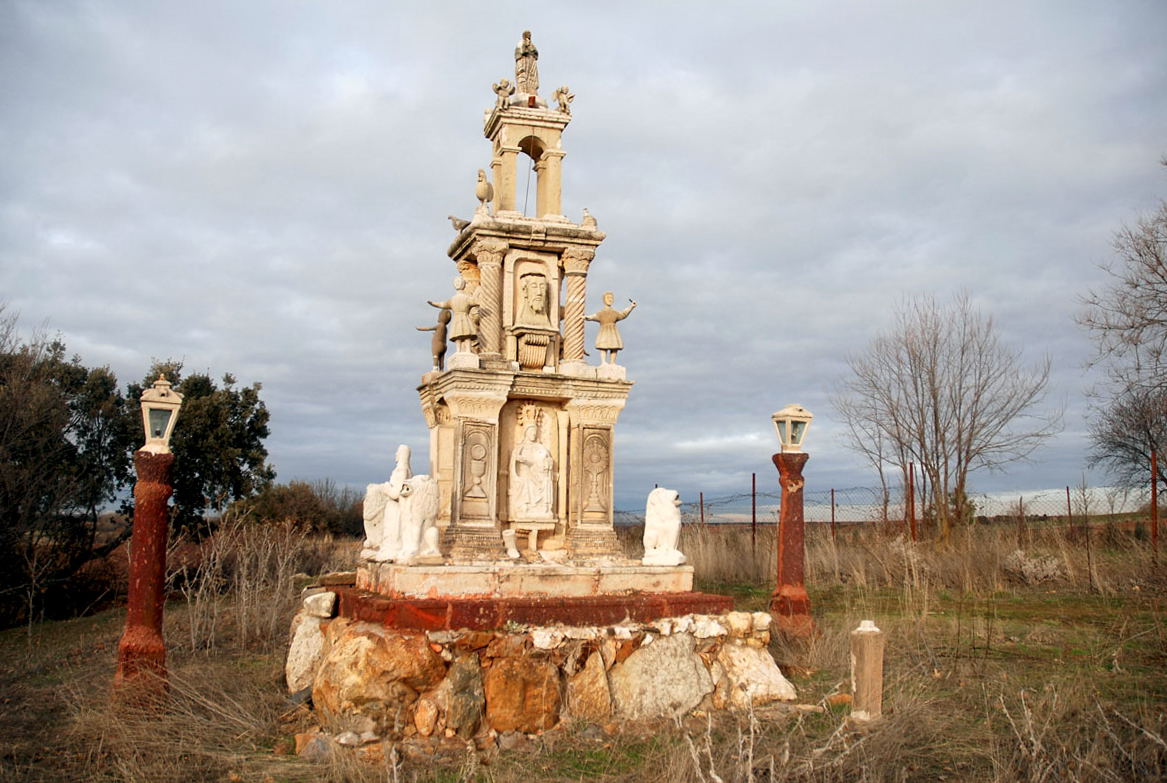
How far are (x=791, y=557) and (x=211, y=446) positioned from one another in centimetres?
1438

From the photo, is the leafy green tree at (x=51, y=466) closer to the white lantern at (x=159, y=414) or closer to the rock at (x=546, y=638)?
the white lantern at (x=159, y=414)

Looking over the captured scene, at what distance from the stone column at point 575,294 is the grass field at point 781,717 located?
12.2 feet

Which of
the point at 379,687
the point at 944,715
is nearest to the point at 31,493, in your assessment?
the point at 379,687

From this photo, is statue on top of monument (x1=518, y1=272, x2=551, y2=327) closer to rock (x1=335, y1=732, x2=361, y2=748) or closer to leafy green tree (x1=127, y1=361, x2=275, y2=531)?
rock (x1=335, y1=732, x2=361, y2=748)

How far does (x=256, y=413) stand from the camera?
834 inches

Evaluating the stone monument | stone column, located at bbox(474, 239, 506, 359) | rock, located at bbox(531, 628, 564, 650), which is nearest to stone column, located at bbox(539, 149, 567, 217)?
the stone monument

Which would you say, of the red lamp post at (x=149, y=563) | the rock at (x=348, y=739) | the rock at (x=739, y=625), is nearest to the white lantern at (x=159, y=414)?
the red lamp post at (x=149, y=563)

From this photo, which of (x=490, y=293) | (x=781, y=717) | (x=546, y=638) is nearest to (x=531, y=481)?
(x=490, y=293)

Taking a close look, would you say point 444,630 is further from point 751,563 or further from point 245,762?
point 751,563

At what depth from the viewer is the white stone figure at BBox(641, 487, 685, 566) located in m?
8.73

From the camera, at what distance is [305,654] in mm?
8523

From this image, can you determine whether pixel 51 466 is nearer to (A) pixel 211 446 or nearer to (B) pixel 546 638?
(A) pixel 211 446

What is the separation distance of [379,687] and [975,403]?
15.1m

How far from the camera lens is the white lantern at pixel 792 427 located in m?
10.5
